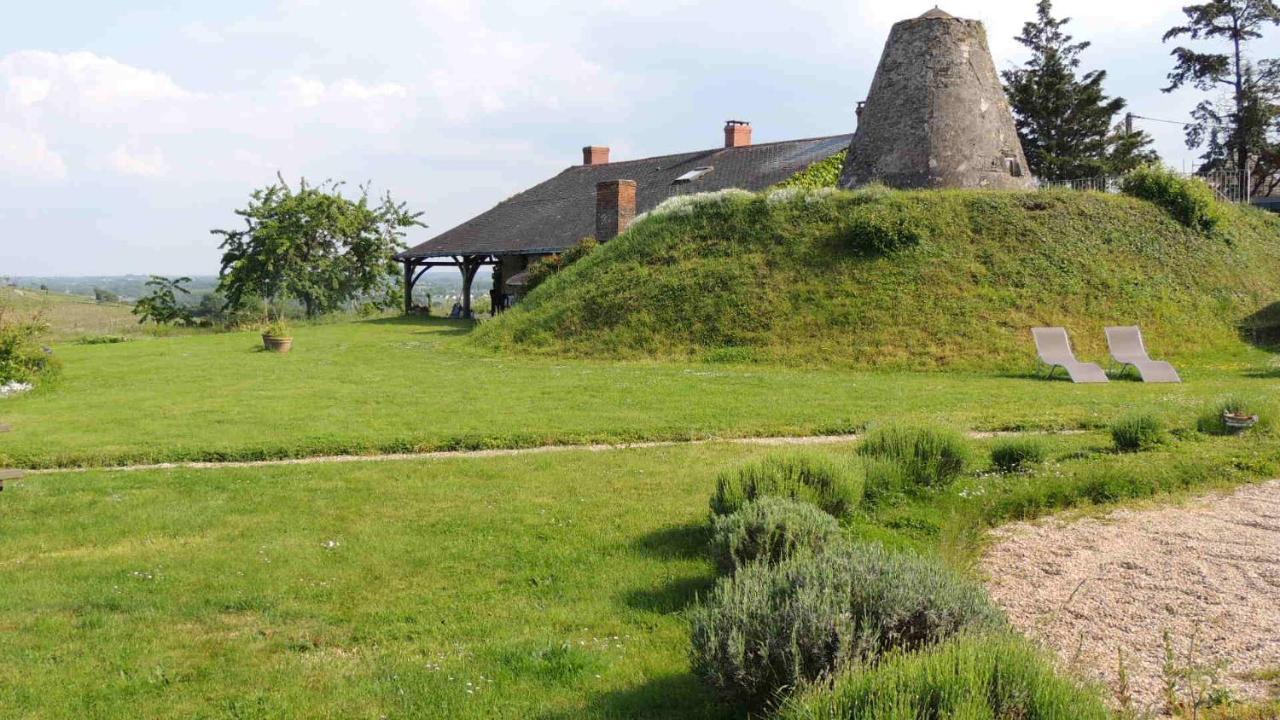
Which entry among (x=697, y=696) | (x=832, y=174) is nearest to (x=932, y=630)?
(x=697, y=696)

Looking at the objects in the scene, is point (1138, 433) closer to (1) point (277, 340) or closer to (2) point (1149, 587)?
(2) point (1149, 587)

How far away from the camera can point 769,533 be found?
5.32m

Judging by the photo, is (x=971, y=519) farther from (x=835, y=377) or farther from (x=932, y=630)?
(x=835, y=377)

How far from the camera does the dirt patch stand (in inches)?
167

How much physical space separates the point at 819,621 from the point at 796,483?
2.88m

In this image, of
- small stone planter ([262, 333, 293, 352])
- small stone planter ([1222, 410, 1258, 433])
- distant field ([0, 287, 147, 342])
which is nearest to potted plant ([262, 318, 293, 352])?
small stone planter ([262, 333, 293, 352])

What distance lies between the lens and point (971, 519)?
260 inches

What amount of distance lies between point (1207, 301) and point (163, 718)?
21.9 m

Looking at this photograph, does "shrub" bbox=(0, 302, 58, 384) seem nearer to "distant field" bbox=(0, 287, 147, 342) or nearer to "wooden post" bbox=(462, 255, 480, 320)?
"distant field" bbox=(0, 287, 147, 342)

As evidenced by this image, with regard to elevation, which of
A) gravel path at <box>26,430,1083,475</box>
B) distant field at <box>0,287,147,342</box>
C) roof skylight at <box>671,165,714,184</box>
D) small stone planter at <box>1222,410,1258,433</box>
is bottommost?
gravel path at <box>26,430,1083,475</box>

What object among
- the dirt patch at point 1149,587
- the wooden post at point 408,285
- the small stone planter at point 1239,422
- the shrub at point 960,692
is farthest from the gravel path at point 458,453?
the wooden post at point 408,285

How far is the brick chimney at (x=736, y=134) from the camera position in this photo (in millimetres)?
35969

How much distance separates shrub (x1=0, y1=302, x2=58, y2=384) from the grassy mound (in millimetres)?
9086

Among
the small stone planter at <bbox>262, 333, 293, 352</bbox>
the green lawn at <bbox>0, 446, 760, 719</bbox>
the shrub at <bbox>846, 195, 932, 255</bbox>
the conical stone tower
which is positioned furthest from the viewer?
the conical stone tower
